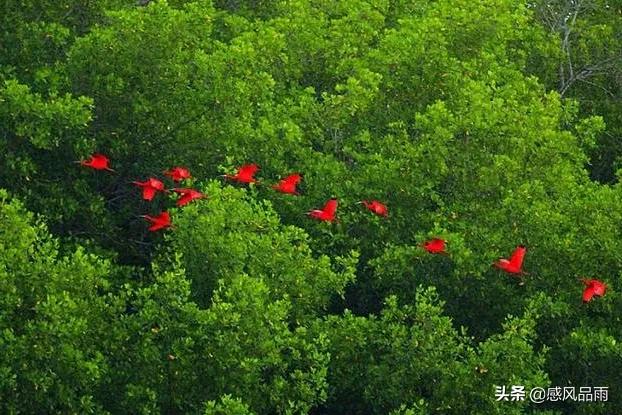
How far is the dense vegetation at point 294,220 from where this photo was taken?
14867 millimetres

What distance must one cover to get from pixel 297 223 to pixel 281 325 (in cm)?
399

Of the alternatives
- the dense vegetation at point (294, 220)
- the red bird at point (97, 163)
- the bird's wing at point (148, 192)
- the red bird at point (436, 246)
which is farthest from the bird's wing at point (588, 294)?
the red bird at point (97, 163)

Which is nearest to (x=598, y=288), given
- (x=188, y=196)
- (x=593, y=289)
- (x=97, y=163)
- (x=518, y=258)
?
(x=593, y=289)

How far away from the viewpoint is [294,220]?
18.8m

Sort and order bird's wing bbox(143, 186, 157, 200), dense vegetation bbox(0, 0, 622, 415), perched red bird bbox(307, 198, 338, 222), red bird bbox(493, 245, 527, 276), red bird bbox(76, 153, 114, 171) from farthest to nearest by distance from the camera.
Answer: red bird bbox(76, 153, 114, 171)
perched red bird bbox(307, 198, 338, 222)
bird's wing bbox(143, 186, 157, 200)
red bird bbox(493, 245, 527, 276)
dense vegetation bbox(0, 0, 622, 415)

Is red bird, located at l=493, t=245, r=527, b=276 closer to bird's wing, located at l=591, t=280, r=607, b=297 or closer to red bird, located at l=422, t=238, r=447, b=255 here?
red bird, located at l=422, t=238, r=447, b=255

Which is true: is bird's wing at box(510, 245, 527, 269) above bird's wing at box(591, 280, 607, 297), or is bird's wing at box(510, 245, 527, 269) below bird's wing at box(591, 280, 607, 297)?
above

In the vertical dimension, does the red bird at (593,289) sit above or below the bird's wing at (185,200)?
below

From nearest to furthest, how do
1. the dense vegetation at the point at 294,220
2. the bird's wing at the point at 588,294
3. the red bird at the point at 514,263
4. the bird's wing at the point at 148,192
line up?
the dense vegetation at the point at 294,220, the bird's wing at the point at 588,294, the red bird at the point at 514,263, the bird's wing at the point at 148,192

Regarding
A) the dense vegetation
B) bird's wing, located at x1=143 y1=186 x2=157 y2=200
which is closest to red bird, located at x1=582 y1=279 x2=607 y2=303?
the dense vegetation

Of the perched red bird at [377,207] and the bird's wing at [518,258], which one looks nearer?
the bird's wing at [518,258]

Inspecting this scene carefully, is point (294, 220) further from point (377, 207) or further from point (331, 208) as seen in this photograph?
point (331, 208)

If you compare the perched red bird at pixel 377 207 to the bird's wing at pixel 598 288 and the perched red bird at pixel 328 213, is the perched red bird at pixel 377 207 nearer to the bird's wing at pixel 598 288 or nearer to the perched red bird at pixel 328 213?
the perched red bird at pixel 328 213

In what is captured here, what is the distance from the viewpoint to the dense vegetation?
48.8 ft
